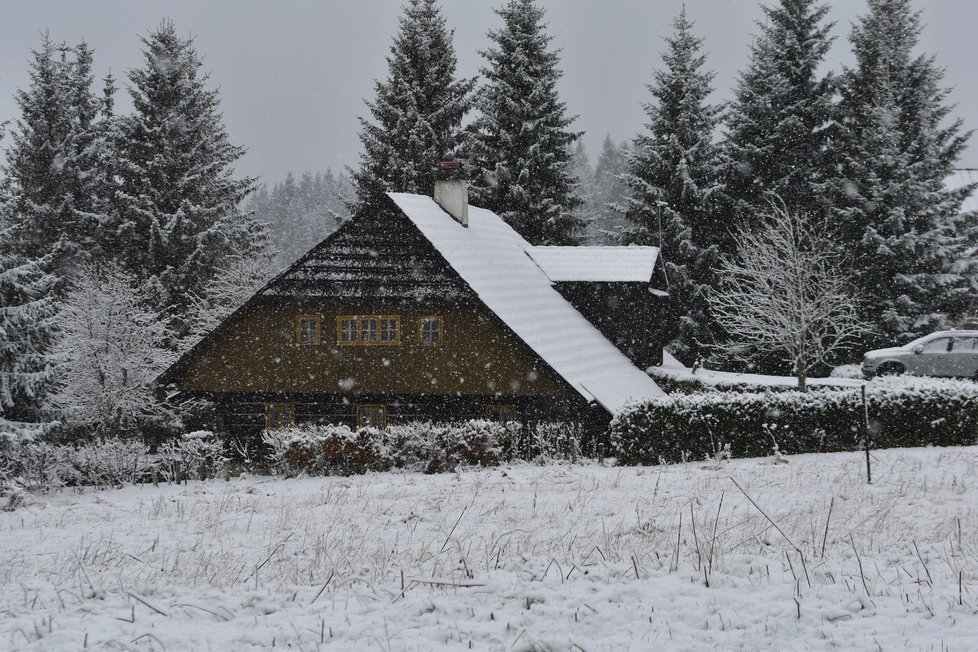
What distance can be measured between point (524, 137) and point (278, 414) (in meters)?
20.3

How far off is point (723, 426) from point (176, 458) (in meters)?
11.9

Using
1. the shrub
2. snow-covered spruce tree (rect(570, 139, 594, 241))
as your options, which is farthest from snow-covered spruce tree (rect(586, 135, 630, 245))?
the shrub

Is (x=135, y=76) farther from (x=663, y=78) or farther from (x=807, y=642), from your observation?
(x=807, y=642)

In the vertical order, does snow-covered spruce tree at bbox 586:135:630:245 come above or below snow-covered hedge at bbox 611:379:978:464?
above

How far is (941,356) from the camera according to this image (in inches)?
966

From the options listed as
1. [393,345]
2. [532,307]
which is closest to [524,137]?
[532,307]

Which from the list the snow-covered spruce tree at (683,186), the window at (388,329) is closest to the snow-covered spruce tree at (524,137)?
the snow-covered spruce tree at (683,186)

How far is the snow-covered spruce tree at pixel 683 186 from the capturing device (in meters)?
35.7

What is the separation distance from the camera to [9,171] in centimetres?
3475

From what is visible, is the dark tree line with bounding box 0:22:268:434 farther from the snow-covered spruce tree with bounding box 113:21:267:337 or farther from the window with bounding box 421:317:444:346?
the window with bounding box 421:317:444:346

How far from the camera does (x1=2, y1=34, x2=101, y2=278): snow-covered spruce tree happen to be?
3447cm

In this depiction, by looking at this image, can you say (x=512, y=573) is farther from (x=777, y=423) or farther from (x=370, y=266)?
(x=370, y=266)

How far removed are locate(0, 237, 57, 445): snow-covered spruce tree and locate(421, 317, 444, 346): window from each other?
33.7 ft

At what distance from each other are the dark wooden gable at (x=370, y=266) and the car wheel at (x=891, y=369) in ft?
47.5
